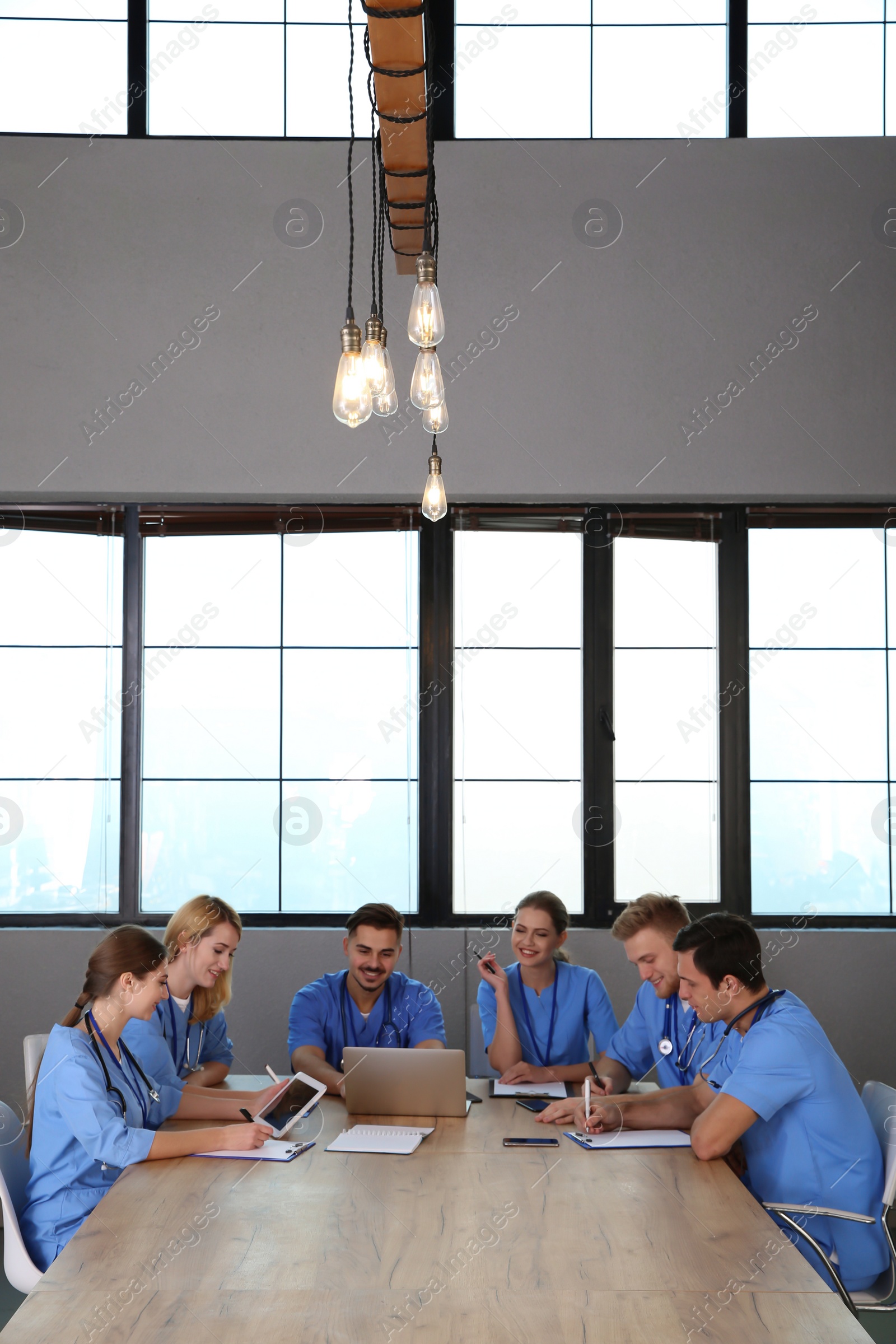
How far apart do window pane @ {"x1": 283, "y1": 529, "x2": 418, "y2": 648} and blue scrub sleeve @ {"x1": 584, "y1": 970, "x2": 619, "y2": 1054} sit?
63.1 inches

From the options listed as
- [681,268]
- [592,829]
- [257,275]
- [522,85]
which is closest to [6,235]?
[257,275]

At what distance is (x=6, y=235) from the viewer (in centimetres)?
446

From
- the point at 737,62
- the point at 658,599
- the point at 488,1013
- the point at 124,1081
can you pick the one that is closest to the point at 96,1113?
the point at 124,1081

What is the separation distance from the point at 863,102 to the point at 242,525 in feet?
10.6

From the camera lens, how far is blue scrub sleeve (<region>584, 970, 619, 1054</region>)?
3.50 m

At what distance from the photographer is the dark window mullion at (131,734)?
14.5ft

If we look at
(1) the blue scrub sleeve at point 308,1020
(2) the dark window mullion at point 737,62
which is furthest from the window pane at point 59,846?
(2) the dark window mullion at point 737,62

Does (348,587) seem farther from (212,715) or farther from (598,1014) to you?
(598,1014)

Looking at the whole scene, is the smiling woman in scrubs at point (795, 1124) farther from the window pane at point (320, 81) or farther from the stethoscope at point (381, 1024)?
the window pane at point (320, 81)

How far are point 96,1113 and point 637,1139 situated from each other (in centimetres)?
127

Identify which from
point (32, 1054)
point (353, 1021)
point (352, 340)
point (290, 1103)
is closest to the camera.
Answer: point (352, 340)

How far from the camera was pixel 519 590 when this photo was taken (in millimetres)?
4500

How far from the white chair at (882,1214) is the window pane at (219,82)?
14.0ft

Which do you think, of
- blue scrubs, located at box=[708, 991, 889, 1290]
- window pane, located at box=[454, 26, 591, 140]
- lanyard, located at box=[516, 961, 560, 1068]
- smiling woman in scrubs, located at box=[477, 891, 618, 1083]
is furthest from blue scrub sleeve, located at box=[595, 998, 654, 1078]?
window pane, located at box=[454, 26, 591, 140]
